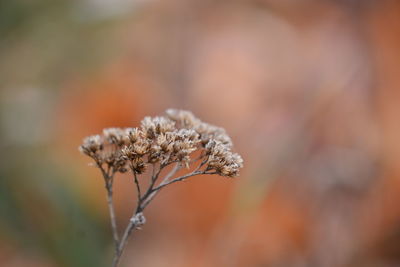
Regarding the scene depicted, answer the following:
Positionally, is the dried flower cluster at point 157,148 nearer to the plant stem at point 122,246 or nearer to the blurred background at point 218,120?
the plant stem at point 122,246

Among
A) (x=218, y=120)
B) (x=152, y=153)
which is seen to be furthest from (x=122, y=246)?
(x=218, y=120)

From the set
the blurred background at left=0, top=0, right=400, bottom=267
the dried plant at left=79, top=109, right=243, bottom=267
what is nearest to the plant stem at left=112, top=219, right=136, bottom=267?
the dried plant at left=79, top=109, right=243, bottom=267

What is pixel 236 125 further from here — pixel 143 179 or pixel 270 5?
pixel 270 5

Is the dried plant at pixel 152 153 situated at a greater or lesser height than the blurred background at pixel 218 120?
lesser

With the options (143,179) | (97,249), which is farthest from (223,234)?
(143,179)

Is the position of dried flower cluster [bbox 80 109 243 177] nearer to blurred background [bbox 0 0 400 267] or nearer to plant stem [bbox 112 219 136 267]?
plant stem [bbox 112 219 136 267]

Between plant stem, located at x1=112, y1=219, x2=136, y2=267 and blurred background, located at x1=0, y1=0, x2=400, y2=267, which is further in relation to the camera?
blurred background, located at x1=0, y1=0, x2=400, y2=267

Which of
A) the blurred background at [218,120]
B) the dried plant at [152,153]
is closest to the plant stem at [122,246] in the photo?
the dried plant at [152,153]

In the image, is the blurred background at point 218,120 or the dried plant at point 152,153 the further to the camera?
the blurred background at point 218,120
